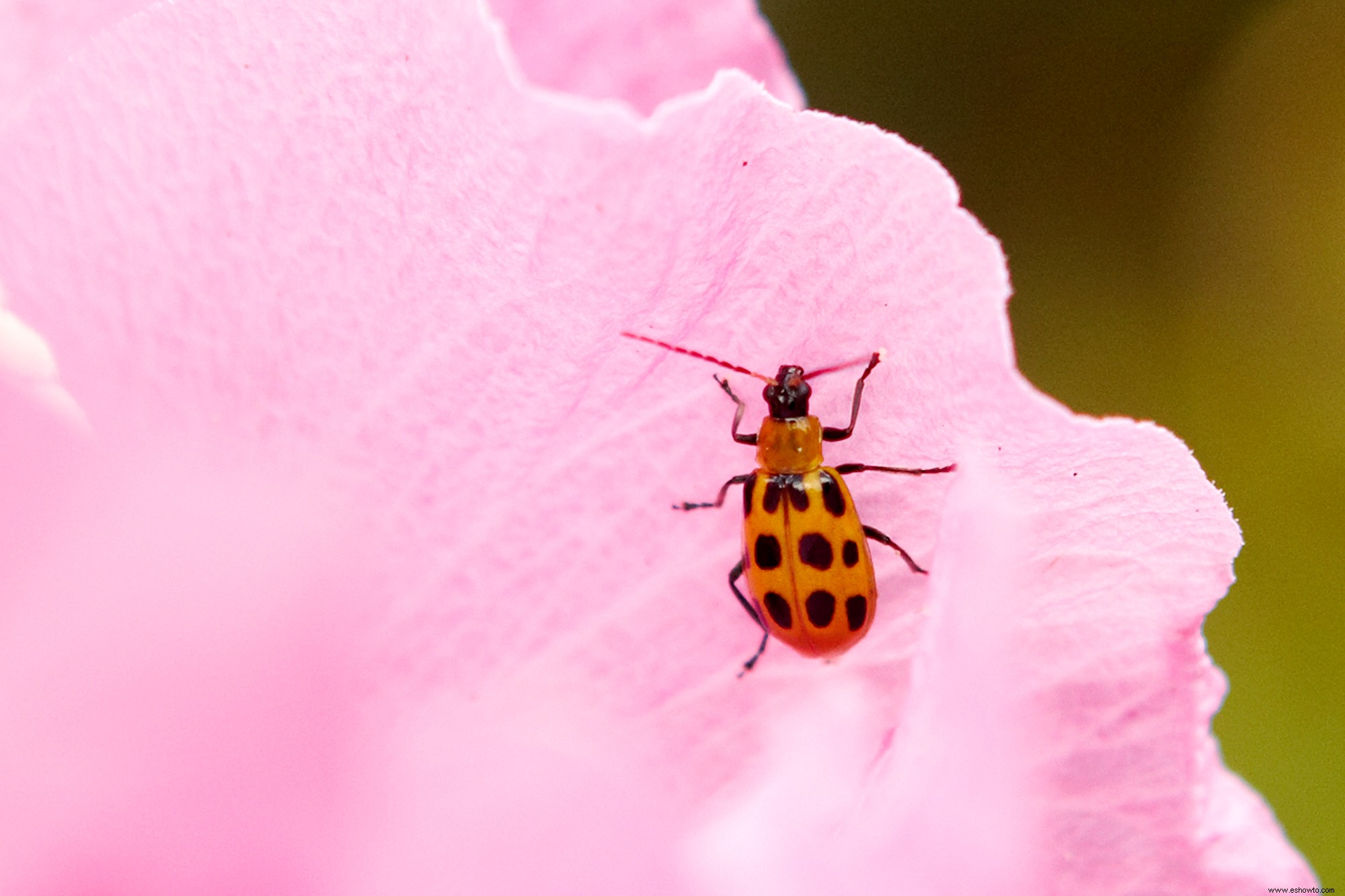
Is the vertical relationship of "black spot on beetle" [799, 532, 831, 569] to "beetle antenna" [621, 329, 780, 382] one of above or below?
above

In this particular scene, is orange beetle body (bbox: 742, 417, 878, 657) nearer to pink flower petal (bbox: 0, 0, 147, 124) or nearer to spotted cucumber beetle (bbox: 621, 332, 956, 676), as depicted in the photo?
spotted cucumber beetle (bbox: 621, 332, 956, 676)

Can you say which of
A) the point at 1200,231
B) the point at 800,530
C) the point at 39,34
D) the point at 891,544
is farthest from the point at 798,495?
the point at 1200,231

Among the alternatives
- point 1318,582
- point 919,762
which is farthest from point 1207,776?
point 1318,582

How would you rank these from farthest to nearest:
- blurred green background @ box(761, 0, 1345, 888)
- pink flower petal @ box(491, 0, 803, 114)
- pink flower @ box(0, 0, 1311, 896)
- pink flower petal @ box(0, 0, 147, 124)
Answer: blurred green background @ box(761, 0, 1345, 888) → pink flower petal @ box(491, 0, 803, 114) → pink flower petal @ box(0, 0, 147, 124) → pink flower @ box(0, 0, 1311, 896)

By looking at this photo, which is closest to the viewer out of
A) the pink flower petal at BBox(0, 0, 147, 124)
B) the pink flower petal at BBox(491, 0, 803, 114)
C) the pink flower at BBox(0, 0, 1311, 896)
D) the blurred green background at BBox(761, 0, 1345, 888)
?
the pink flower at BBox(0, 0, 1311, 896)

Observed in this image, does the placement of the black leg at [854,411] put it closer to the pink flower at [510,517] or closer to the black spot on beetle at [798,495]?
the pink flower at [510,517]

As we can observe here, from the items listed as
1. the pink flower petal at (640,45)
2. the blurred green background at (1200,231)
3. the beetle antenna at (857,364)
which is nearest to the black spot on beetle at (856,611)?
the beetle antenna at (857,364)

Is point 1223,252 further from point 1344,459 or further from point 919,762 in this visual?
point 919,762

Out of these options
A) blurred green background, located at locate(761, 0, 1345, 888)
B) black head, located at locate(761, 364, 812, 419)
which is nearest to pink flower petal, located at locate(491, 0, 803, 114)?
black head, located at locate(761, 364, 812, 419)
